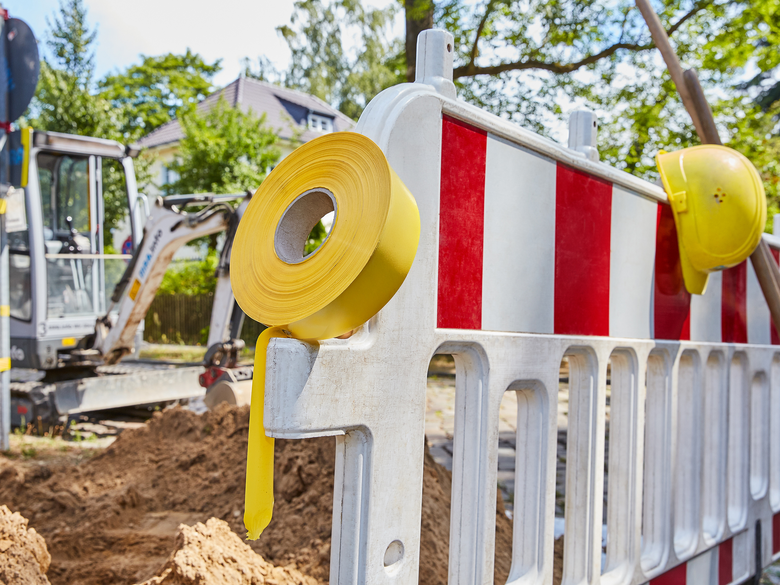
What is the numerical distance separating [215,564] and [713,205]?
166 centimetres

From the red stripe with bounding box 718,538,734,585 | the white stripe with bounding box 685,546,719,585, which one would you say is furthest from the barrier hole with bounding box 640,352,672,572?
the red stripe with bounding box 718,538,734,585

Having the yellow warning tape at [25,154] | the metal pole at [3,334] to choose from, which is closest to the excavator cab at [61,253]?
the metal pole at [3,334]

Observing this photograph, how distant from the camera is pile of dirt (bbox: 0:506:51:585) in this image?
1.60 meters

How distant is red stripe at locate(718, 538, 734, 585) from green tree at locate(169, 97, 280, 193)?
16.5 m

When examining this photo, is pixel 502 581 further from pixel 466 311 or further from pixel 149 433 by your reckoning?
pixel 149 433

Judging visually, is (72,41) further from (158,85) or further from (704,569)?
(704,569)

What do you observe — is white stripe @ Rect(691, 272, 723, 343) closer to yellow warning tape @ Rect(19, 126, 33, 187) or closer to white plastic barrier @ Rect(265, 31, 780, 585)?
white plastic barrier @ Rect(265, 31, 780, 585)

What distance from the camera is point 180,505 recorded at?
2.72 m

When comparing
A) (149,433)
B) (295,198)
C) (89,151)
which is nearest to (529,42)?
(89,151)

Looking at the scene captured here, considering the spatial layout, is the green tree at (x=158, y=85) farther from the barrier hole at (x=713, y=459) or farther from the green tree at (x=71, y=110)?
the barrier hole at (x=713, y=459)

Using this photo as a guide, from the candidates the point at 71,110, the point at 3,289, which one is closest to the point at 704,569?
the point at 3,289

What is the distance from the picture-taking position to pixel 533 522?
1.38m

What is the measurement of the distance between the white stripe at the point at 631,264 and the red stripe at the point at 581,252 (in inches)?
1.4

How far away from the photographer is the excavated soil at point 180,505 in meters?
1.96
